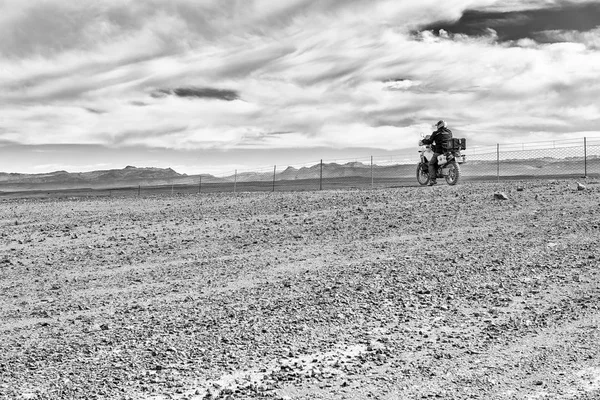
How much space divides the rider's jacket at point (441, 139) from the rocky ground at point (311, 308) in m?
6.47

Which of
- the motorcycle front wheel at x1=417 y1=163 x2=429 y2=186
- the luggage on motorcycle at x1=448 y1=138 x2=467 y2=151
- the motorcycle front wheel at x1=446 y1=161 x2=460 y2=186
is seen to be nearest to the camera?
the luggage on motorcycle at x1=448 y1=138 x2=467 y2=151

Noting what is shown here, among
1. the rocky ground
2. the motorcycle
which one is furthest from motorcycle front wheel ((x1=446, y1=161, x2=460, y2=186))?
the rocky ground

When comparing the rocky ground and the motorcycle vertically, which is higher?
the motorcycle

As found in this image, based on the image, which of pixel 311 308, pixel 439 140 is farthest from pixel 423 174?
pixel 311 308

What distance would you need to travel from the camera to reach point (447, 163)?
71.8 feet

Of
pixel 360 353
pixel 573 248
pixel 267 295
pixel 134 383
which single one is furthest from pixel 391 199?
pixel 134 383

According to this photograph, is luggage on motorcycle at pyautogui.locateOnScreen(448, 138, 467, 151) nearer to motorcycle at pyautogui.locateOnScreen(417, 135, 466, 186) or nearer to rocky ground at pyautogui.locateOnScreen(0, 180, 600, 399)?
motorcycle at pyautogui.locateOnScreen(417, 135, 466, 186)

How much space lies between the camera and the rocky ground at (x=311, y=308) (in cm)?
529

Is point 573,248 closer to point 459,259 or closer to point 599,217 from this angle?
point 459,259

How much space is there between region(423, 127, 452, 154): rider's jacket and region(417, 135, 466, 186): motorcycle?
15 cm

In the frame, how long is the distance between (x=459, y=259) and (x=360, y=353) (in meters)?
4.79

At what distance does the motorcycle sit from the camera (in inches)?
836

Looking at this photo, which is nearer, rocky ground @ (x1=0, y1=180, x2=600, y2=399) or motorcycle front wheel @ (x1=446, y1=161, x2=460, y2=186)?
rocky ground @ (x1=0, y1=180, x2=600, y2=399)

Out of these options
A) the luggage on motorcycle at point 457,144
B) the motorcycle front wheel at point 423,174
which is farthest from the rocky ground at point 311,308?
the motorcycle front wheel at point 423,174
